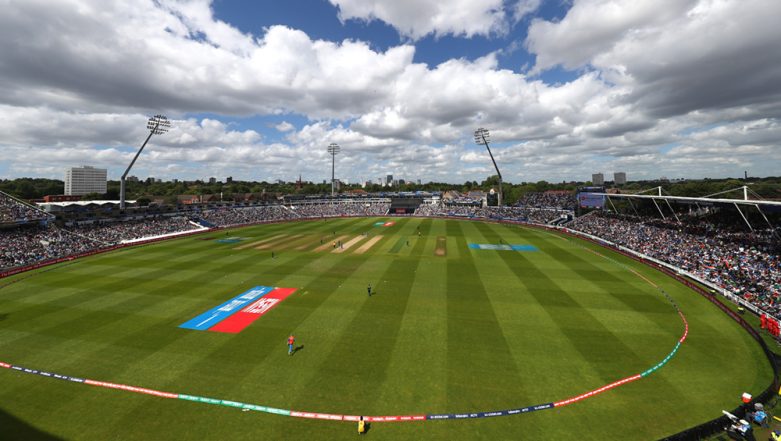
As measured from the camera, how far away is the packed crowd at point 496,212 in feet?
254

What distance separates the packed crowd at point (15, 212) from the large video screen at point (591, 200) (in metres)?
101

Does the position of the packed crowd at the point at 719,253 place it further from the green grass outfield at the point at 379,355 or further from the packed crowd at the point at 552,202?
the packed crowd at the point at 552,202

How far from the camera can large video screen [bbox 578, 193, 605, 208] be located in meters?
67.4

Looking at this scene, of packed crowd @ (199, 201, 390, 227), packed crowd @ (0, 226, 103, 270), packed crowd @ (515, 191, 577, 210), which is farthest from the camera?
packed crowd @ (199, 201, 390, 227)

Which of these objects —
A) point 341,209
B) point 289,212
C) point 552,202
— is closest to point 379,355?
point 552,202

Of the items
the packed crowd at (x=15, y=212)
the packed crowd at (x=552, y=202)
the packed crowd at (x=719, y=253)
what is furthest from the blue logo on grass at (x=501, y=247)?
the packed crowd at (x=15, y=212)

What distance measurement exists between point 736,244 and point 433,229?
44.7 metres

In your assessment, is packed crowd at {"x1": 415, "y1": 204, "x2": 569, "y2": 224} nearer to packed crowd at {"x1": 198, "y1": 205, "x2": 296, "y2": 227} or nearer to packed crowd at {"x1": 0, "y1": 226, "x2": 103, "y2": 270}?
packed crowd at {"x1": 198, "y1": 205, "x2": 296, "y2": 227}

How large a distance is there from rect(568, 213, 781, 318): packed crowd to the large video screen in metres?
14.9

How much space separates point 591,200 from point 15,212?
104390 millimetres

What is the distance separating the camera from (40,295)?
27906 mm

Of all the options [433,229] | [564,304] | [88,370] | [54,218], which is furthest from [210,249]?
[564,304]

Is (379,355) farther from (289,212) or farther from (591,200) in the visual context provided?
(289,212)

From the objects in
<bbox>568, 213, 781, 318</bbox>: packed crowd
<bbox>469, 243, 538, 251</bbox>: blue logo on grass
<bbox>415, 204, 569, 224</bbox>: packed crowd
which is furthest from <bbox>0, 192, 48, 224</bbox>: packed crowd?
<bbox>568, 213, 781, 318</bbox>: packed crowd
